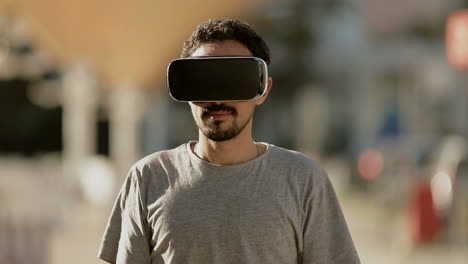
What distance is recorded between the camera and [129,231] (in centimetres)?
322

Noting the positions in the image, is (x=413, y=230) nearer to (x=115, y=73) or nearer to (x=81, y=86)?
(x=115, y=73)

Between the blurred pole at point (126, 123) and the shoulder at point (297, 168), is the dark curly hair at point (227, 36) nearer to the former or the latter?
the shoulder at point (297, 168)

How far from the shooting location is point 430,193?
12797 millimetres

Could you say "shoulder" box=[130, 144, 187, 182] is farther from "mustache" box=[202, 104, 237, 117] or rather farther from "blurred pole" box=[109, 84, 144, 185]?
"blurred pole" box=[109, 84, 144, 185]

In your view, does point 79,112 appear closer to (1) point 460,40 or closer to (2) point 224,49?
(1) point 460,40

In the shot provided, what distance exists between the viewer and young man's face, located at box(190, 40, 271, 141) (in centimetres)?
317

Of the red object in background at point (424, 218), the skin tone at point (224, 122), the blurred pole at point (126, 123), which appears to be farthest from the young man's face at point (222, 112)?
the blurred pole at point (126, 123)

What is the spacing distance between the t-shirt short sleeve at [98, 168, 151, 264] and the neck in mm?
193

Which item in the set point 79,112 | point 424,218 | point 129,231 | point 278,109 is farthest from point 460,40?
point 278,109

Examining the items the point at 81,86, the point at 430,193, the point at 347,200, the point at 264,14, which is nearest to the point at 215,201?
the point at 430,193

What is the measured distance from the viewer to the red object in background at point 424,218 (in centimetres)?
1279

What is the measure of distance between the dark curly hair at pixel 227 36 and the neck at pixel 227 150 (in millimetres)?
227

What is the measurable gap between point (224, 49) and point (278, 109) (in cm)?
3186

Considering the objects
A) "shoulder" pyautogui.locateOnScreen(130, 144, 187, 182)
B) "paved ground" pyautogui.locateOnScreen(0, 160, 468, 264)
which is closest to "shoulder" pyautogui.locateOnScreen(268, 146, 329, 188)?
"shoulder" pyautogui.locateOnScreen(130, 144, 187, 182)
